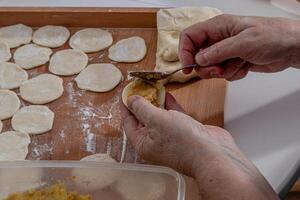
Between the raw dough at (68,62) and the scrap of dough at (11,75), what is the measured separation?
3.2 inches

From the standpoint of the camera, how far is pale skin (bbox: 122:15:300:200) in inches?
35.8

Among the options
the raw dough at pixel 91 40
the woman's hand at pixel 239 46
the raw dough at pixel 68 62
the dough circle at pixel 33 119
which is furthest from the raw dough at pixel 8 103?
the woman's hand at pixel 239 46

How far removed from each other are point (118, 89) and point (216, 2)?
480 millimetres

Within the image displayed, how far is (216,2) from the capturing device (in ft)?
5.30

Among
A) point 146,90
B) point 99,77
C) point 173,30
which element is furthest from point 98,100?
point 173,30

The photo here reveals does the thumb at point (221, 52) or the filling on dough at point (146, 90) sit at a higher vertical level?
the thumb at point (221, 52)

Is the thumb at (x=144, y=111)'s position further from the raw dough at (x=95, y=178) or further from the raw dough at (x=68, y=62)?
the raw dough at (x=68, y=62)

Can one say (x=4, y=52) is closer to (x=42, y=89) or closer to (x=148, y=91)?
(x=42, y=89)

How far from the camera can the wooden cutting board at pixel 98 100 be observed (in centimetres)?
123

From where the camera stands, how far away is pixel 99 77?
54.6 inches

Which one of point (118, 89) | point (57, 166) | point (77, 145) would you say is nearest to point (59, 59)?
point (118, 89)

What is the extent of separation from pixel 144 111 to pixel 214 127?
150 millimetres

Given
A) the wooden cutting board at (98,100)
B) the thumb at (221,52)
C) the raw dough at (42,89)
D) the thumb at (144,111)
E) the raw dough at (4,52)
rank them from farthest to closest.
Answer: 1. the raw dough at (4,52)
2. the raw dough at (42,89)
3. the wooden cutting board at (98,100)
4. the thumb at (221,52)
5. the thumb at (144,111)

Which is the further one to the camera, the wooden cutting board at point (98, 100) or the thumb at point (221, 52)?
the wooden cutting board at point (98, 100)
